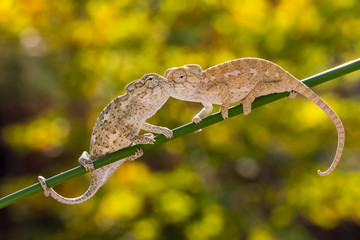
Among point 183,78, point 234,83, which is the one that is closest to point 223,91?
point 234,83

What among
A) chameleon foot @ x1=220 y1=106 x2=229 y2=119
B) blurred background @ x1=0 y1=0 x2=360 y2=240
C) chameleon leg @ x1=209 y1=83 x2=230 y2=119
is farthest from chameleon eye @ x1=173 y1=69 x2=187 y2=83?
blurred background @ x1=0 y1=0 x2=360 y2=240

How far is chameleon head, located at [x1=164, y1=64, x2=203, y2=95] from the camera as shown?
1834 mm

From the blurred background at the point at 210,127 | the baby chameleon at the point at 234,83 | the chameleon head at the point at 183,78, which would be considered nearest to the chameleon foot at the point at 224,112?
the baby chameleon at the point at 234,83

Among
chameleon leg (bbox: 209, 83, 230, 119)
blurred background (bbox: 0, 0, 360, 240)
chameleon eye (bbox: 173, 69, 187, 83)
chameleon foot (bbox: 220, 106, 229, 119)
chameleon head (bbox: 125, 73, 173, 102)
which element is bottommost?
chameleon foot (bbox: 220, 106, 229, 119)

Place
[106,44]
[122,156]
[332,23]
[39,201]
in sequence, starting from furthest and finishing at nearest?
1. [39,201]
2. [106,44]
3. [332,23]
4. [122,156]

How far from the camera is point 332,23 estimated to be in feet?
21.1

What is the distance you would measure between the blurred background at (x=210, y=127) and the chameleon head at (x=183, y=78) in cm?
431

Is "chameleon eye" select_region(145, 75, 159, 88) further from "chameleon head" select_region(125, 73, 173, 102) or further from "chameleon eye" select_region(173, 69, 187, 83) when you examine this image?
"chameleon eye" select_region(173, 69, 187, 83)

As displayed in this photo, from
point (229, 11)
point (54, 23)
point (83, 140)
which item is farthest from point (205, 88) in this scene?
point (54, 23)

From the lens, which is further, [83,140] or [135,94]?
[83,140]

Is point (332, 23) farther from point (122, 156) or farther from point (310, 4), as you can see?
point (122, 156)

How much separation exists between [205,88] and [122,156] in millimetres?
704

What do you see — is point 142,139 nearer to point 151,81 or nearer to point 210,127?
point 151,81

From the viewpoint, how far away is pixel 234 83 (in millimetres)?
1793
